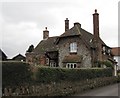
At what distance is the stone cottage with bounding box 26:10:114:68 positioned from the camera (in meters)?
40.7

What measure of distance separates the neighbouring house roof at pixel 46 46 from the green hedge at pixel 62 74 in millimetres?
17882

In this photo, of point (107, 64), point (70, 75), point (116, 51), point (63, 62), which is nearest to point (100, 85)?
point (70, 75)

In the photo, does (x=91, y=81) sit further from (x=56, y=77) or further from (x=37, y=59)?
(x=37, y=59)

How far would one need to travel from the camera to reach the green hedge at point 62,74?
19.3m

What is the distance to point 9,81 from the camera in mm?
16062

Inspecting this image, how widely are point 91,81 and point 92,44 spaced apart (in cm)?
1434

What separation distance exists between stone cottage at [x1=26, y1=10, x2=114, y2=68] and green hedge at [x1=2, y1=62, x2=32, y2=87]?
76.8ft

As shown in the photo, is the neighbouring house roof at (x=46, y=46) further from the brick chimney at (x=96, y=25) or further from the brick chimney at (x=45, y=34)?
the brick chimney at (x=96, y=25)

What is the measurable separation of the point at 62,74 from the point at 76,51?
2016cm

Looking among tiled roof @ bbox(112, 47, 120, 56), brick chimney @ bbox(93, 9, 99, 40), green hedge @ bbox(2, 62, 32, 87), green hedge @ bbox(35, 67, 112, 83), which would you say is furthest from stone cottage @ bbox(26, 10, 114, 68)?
tiled roof @ bbox(112, 47, 120, 56)

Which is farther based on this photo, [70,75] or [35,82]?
[70,75]

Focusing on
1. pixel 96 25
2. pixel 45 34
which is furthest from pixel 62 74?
pixel 45 34

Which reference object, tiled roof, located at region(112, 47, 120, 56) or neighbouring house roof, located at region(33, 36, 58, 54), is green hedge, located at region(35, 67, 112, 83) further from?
tiled roof, located at region(112, 47, 120, 56)

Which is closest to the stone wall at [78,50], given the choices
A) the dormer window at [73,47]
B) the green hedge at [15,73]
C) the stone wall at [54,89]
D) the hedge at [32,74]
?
the dormer window at [73,47]
